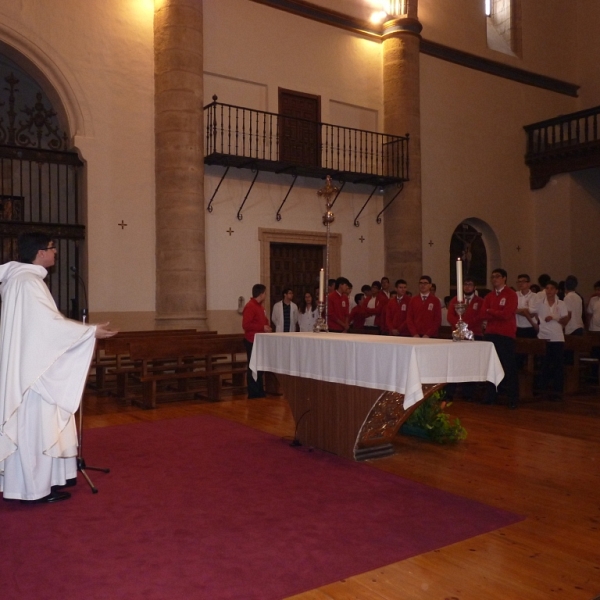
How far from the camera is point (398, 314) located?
9930 mm

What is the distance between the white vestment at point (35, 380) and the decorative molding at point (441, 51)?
9.94 meters

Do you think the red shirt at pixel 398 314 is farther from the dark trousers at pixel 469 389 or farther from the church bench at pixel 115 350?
the church bench at pixel 115 350

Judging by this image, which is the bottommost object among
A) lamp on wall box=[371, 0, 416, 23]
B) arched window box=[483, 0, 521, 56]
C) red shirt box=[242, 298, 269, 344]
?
red shirt box=[242, 298, 269, 344]

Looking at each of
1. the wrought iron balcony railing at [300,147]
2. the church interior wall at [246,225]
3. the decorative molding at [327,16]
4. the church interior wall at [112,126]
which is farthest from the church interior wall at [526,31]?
the church interior wall at [112,126]

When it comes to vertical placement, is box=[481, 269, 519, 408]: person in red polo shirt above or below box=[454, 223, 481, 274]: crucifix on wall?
below

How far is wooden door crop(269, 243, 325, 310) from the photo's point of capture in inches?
502

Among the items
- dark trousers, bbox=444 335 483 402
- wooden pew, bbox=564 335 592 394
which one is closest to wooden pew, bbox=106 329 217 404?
dark trousers, bbox=444 335 483 402

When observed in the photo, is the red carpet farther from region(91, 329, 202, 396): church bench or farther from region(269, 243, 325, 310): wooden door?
region(269, 243, 325, 310): wooden door

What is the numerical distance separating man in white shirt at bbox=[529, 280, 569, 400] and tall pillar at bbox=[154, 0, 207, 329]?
17.6ft

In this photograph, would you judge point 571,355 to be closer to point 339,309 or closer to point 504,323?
point 504,323

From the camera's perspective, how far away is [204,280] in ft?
35.9

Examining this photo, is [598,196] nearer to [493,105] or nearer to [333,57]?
[493,105]

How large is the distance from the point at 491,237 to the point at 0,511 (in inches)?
551

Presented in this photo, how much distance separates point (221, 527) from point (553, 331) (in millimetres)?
6435
